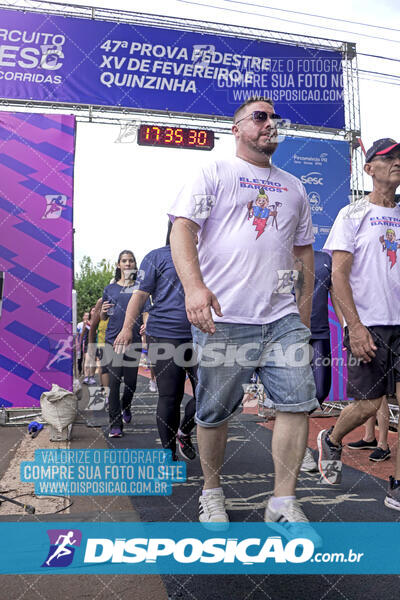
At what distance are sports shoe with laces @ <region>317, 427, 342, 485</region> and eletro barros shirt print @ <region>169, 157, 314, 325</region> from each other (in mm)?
1505

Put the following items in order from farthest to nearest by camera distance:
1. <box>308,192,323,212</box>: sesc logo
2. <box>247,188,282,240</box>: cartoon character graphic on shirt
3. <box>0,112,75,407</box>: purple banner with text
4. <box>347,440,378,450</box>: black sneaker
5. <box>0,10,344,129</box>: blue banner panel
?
<box>308,192,323,212</box>: sesc logo → <box>0,10,344,129</box>: blue banner panel → <box>0,112,75,407</box>: purple banner with text → <box>347,440,378,450</box>: black sneaker → <box>247,188,282,240</box>: cartoon character graphic on shirt

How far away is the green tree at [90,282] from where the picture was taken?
5276cm

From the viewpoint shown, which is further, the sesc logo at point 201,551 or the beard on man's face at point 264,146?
the beard on man's face at point 264,146

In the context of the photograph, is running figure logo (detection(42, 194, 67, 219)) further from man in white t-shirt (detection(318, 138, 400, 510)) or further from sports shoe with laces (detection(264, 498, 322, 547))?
sports shoe with laces (detection(264, 498, 322, 547))

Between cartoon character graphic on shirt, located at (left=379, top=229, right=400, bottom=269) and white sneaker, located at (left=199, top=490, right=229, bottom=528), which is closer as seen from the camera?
white sneaker, located at (left=199, top=490, right=229, bottom=528)

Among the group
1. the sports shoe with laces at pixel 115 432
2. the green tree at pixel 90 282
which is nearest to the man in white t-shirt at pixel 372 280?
the sports shoe with laces at pixel 115 432

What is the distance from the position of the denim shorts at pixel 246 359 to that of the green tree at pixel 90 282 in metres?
48.8

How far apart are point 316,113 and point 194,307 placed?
25.3 ft

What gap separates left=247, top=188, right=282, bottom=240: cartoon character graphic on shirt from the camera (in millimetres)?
2633

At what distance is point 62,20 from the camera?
837cm

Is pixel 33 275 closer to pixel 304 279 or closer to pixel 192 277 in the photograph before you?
pixel 304 279

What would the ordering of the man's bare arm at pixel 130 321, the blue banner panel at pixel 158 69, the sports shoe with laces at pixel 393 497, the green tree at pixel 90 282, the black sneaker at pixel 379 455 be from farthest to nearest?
1. the green tree at pixel 90 282
2. the blue banner panel at pixel 158 69
3. the black sneaker at pixel 379 455
4. the man's bare arm at pixel 130 321
5. the sports shoe with laces at pixel 393 497

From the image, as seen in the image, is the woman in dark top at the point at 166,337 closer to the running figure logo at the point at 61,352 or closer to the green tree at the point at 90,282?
the running figure logo at the point at 61,352

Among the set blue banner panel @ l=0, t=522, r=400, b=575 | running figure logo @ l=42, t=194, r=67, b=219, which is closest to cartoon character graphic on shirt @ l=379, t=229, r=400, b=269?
blue banner panel @ l=0, t=522, r=400, b=575
